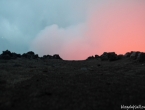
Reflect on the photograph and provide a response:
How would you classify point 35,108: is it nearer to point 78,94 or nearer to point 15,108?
point 15,108

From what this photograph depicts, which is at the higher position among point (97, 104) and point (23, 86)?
point (23, 86)

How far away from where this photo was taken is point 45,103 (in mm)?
19031

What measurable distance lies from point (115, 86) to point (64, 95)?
6.84 meters

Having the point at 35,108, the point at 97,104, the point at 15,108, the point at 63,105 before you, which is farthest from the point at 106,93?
the point at 15,108

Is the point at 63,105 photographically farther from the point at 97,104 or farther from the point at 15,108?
the point at 15,108

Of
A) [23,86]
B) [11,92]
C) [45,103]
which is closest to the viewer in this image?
[45,103]

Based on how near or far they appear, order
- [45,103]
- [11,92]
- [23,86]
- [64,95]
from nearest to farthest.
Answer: [45,103], [64,95], [11,92], [23,86]

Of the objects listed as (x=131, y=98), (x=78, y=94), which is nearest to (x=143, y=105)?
(x=131, y=98)

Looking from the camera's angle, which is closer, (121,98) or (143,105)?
(143,105)

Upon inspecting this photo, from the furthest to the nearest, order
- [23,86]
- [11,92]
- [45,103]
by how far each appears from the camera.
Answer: [23,86]
[11,92]
[45,103]

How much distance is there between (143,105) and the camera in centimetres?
1764

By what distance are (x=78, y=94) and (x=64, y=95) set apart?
1.50m

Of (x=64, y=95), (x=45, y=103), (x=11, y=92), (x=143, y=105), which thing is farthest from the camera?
(x=11, y=92)

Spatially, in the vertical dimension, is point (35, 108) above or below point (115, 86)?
below
